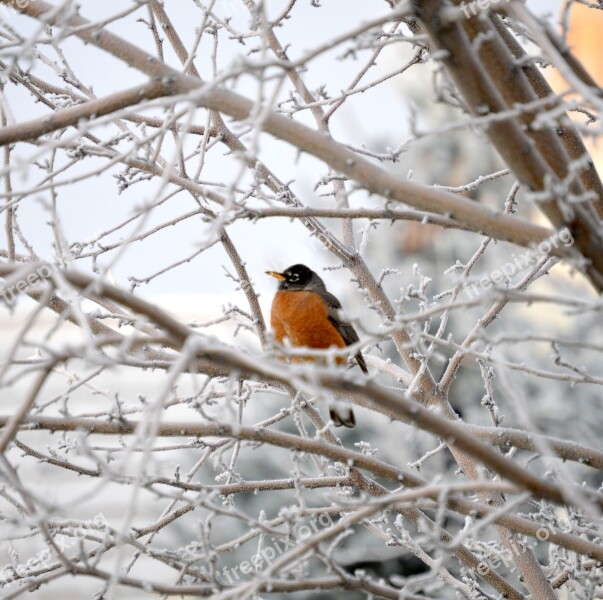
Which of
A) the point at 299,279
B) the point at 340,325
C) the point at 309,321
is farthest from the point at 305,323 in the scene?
the point at 299,279

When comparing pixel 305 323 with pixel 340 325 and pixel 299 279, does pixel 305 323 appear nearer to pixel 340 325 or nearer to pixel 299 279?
pixel 340 325

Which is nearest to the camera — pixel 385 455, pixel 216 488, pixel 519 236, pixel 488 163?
pixel 519 236

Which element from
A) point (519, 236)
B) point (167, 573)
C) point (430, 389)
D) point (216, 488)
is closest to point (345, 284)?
point (167, 573)

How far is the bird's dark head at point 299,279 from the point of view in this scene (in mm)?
4457

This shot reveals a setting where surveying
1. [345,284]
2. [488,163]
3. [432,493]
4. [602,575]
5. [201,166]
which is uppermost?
[488,163]

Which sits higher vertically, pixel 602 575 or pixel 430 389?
pixel 430 389

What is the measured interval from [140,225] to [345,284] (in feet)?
18.1

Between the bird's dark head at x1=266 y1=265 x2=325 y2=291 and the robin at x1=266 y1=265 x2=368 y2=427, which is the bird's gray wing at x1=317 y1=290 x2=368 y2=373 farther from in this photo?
the bird's dark head at x1=266 y1=265 x2=325 y2=291

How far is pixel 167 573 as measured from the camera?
714cm

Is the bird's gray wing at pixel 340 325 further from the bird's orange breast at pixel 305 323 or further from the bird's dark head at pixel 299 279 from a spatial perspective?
the bird's dark head at pixel 299 279

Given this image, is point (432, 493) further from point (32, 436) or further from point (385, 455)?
point (32, 436)

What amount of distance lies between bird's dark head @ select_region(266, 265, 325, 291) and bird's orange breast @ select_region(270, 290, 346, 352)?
0.65 feet

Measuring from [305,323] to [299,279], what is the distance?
440 mm

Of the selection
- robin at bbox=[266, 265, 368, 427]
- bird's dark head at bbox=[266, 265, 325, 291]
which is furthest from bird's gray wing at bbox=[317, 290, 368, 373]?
bird's dark head at bbox=[266, 265, 325, 291]
